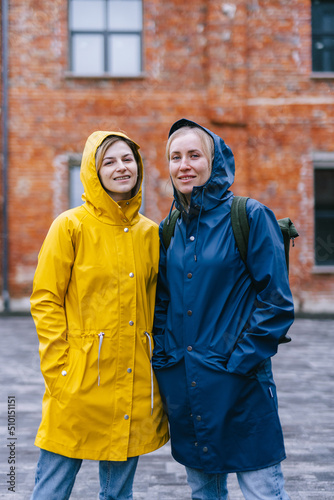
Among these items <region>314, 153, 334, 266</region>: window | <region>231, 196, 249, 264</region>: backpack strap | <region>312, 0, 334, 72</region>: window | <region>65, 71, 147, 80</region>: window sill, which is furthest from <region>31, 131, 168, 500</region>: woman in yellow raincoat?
<region>312, 0, 334, 72</region>: window

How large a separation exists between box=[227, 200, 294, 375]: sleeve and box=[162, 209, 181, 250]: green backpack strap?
17.7 inches

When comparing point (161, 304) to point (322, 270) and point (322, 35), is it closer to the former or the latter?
point (322, 270)

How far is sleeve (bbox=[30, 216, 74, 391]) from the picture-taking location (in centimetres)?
220

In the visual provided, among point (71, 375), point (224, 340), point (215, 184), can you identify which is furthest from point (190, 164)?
point (71, 375)

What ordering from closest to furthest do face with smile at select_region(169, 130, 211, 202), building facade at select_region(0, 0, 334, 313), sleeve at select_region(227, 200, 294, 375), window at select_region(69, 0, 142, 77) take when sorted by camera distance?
sleeve at select_region(227, 200, 294, 375), face with smile at select_region(169, 130, 211, 202), building facade at select_region(0, 0, 334, 313), window at select_region(69, 0, 142, 77)

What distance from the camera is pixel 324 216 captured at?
37.7ft

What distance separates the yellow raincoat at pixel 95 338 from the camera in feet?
7.25

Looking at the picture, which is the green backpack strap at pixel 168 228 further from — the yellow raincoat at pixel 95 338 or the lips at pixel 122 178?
the lips at pixel 122 178

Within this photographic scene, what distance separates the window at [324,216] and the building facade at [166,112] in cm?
26

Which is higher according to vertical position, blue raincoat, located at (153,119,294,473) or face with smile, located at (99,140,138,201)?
face with smile, located at (99,140,138,201)

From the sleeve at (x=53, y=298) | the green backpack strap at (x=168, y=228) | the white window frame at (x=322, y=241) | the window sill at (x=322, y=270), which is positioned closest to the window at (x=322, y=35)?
the white window frame at (x=322, y=241)

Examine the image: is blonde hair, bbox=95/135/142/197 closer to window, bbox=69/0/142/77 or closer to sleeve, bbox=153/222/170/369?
sleeve, bbox=153/222/170/369

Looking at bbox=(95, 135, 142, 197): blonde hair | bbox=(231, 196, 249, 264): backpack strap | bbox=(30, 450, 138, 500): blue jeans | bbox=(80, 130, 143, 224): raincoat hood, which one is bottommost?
bbox=(30, 450, 138, 500): blue jeans

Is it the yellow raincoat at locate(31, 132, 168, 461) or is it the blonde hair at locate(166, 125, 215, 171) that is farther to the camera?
the blonde hair at locate(166, 125, 215, 171)
